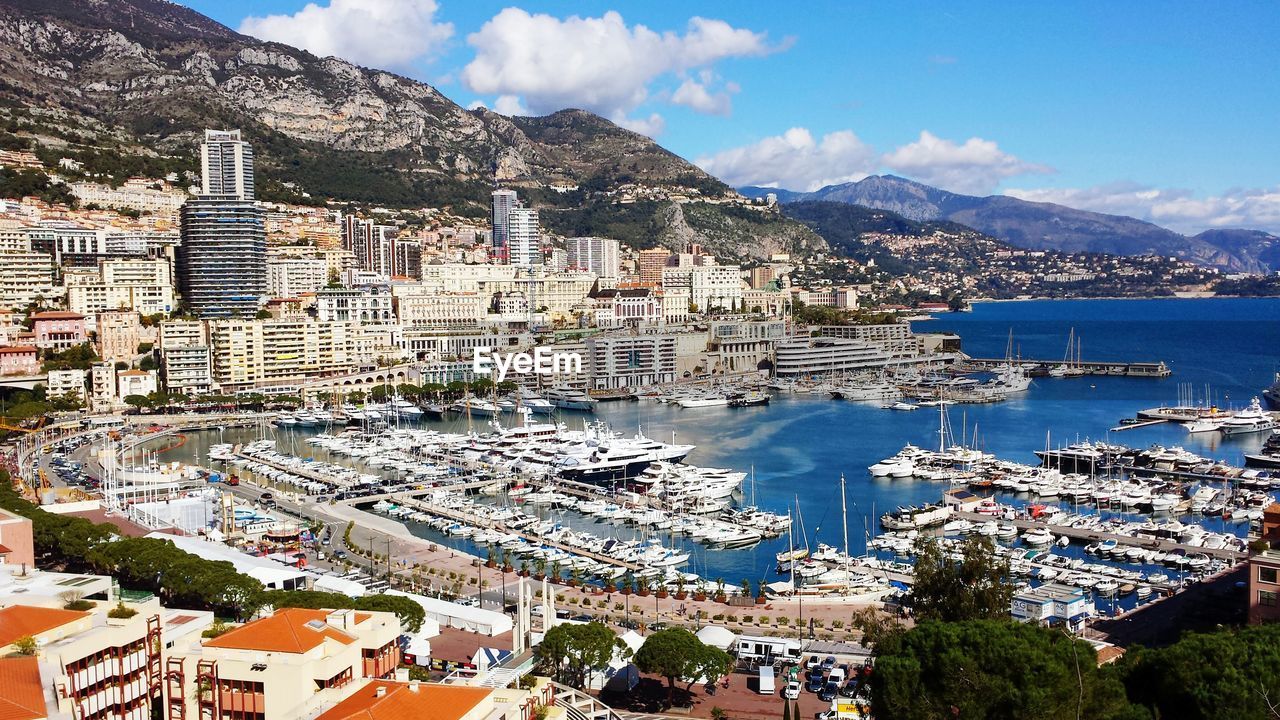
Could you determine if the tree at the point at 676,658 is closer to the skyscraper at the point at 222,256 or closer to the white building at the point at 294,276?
the skyscraper at the point at 222,256

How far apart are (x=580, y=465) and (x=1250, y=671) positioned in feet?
76.2

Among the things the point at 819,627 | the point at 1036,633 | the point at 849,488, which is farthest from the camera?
the point at 849,488

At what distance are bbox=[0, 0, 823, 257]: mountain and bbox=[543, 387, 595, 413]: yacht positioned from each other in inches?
1414

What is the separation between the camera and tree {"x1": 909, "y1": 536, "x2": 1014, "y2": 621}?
46.4 ft

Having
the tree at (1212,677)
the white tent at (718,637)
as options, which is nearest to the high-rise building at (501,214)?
the white tent at (718,637)

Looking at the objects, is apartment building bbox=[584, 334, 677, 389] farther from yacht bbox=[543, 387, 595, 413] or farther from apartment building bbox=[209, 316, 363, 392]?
apartment building bbox=[209, 316, 363, 392]

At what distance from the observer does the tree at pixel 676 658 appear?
533 inches

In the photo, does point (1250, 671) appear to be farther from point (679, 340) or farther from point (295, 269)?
point (295, 269)

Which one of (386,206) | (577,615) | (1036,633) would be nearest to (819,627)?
(577,615)

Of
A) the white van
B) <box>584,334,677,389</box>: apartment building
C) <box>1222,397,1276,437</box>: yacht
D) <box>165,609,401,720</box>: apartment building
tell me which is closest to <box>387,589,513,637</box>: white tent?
the white van

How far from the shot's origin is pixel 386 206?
294 feet

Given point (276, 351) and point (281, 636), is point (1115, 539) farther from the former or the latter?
point (276, 351)

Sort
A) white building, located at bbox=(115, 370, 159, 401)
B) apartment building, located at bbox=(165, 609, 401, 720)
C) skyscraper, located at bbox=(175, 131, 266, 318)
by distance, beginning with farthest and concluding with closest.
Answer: skyscraper, located at bbox=(175, 131, 266, 318), white building, located at bbox=(115, 370, 159, 401), apartment building, located at bbox=(165, 609, 401, 720)

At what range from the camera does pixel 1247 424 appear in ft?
130
